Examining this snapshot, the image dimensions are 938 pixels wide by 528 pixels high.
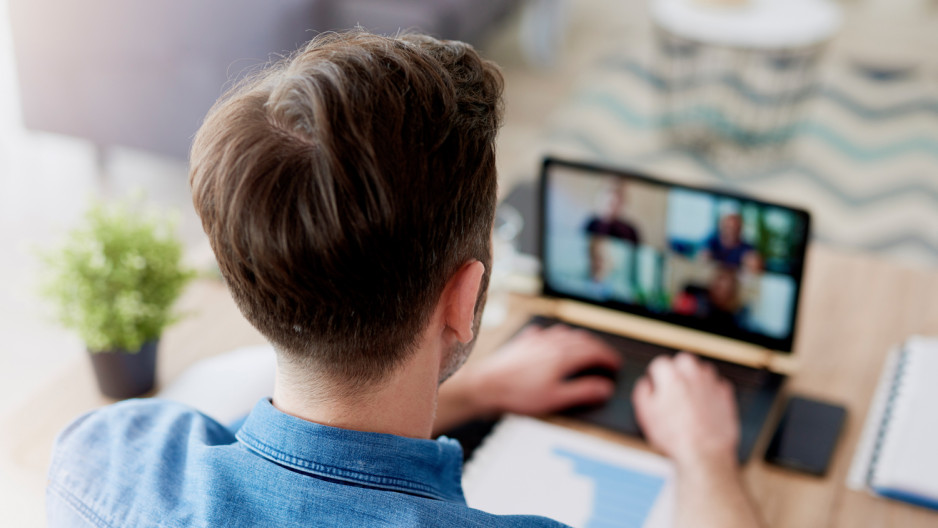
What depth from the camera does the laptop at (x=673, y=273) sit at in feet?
3.84

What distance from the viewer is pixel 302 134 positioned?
0.62 metres

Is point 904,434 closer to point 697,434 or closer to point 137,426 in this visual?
point 697,434

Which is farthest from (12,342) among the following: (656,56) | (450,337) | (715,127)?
(656,56)

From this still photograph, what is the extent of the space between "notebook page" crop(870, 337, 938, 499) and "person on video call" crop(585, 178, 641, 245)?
40cm

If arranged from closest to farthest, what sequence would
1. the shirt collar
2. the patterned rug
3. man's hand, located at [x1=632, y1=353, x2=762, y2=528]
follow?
the shirt collar
man's hand, located at [x1=632, y1=353, x2=762, y2=528]
the patterned rug

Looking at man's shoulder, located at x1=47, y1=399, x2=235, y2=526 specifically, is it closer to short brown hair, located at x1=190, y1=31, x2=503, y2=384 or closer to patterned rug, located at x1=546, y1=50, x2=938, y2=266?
short brown hair, located at x1=190, y1=31, x2=503, y2=384

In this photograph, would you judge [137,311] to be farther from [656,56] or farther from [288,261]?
[656,56]

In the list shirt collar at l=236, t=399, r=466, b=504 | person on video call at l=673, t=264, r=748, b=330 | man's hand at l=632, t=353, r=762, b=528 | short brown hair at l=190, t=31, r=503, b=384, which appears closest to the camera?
short brown hair at l=190, t=31, r=503, b=384

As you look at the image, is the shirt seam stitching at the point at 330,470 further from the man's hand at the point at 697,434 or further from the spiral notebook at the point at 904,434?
the spiral notebook at the point at 904,434

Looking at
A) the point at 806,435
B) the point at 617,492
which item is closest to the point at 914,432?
the point at 806,435

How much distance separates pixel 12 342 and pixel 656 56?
3.11 m

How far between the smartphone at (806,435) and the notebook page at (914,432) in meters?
0.06

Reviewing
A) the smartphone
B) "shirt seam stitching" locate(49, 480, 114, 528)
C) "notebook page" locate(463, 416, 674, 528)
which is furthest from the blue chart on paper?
"shirt seam stitching" locate(49, 480, 114, 528)

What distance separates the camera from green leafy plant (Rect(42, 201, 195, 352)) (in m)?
1.07
